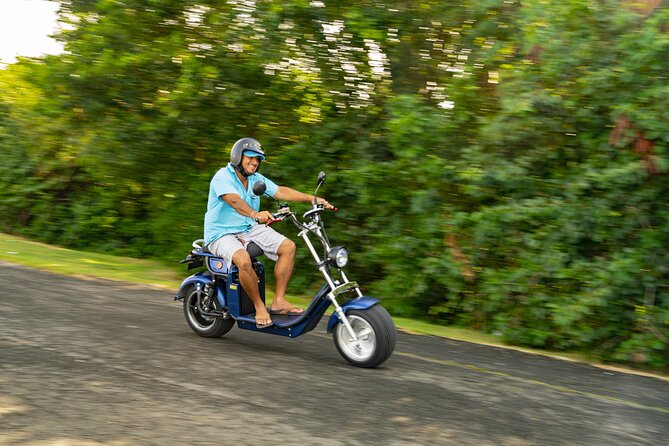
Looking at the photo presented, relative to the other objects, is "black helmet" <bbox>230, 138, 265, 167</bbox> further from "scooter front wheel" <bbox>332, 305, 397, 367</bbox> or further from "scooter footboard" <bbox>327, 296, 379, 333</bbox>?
"scooter front wheel" <bbox>332, 305, 397, 367</bbox>

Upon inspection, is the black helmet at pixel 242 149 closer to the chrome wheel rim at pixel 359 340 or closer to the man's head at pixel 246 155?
the man's head at pixel 246 155

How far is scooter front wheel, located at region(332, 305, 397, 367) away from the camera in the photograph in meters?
7.13

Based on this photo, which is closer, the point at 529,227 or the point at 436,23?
the point at 529,227

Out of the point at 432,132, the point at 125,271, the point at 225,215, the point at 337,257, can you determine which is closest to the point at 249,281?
the point at 225,215

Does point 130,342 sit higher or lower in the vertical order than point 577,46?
lower

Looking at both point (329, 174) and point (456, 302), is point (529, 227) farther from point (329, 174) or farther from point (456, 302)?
point (329, 174)

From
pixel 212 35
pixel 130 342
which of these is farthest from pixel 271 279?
pixel 130 342

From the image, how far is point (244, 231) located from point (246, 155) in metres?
0.75

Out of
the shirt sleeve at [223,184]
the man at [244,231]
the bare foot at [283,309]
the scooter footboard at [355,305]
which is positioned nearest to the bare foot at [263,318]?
the man at [244,231]

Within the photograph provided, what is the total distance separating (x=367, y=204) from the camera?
508 inches

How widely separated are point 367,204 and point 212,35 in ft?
12.4

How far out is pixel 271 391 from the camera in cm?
627

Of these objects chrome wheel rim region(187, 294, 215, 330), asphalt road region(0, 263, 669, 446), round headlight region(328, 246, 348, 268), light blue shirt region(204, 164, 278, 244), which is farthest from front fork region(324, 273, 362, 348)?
chrome wheel rim region(187, 294, 215, 330)

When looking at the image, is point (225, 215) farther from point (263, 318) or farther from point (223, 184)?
point (263, 318)
